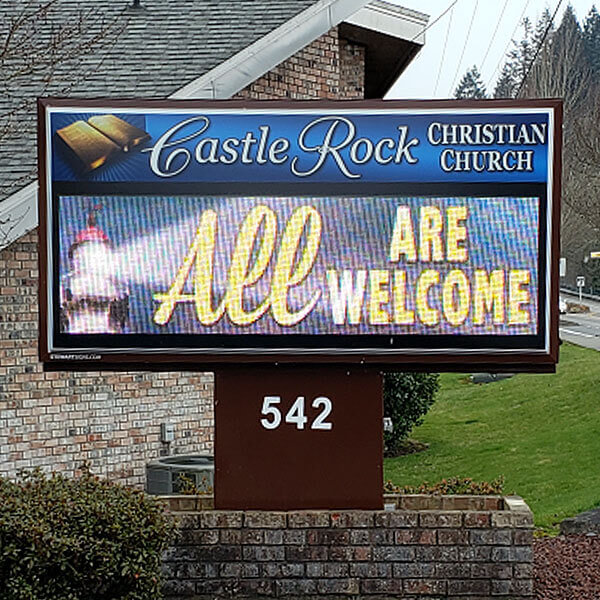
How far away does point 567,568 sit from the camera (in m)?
8.81

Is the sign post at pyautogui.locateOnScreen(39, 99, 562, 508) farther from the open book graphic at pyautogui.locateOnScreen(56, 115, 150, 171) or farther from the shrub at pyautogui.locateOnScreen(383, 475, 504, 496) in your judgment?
the shrub at pyautogui.locateOnScreen(383, 475, 504, 496)

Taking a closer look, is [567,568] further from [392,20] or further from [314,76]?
[392,20]

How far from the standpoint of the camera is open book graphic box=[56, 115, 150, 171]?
8.07 metres

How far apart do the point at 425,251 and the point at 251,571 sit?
2563mm

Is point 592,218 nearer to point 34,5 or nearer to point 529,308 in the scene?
point 34,5

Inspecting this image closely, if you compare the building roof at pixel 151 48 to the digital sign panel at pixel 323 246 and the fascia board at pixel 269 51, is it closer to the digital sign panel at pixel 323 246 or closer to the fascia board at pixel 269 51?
the fascia board at pixel 269 51

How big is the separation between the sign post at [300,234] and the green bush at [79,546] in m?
1.20

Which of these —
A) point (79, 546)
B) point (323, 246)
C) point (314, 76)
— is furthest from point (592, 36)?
point (79, 546)

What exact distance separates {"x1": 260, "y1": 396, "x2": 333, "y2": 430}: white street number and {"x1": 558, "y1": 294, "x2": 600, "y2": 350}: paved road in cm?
2415

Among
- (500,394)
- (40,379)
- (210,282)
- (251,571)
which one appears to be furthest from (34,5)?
(500,394)

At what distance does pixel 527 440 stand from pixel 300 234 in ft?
38.9

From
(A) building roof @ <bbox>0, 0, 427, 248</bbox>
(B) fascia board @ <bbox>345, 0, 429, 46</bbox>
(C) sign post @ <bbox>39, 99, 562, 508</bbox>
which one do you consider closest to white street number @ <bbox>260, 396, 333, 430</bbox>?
(C) sign post @ <bbox>39, 99, 562, 508</bbox>

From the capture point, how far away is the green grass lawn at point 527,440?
14.6m

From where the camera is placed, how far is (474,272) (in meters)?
7.89
